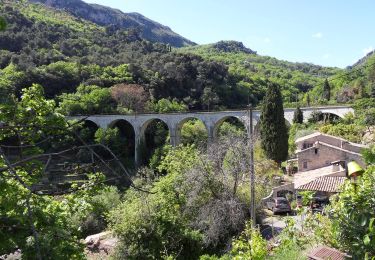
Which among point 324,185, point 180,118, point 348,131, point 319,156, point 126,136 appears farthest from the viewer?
point 126,136

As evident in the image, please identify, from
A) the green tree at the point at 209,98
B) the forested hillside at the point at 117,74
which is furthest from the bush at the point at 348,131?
the green tree at the point at 209,98

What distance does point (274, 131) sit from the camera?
25562 millimetres

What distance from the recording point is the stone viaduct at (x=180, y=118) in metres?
33.7

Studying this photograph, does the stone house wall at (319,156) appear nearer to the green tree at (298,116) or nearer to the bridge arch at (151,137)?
the green tree at (298,116)

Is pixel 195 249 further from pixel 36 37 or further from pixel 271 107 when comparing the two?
pixel 36 37

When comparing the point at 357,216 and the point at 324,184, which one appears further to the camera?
the point at 324,184

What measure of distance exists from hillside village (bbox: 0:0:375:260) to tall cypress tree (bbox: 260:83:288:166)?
78 millimetres

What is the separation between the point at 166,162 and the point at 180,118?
58.7 ft

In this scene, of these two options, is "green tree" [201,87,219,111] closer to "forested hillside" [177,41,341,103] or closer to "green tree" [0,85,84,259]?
"forested hillside" [177,41,341,103]

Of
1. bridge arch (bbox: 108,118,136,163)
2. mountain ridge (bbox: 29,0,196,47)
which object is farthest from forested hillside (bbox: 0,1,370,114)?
mountain ridge (bbox: 29,0,196,47)

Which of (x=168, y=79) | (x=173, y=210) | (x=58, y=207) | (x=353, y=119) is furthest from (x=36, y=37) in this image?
(x=58, y=207)

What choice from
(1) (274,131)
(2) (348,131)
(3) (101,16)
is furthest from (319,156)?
(3) (101,16)

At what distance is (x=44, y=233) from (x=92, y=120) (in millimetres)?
41433

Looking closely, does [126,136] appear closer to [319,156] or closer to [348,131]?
[348,131]
